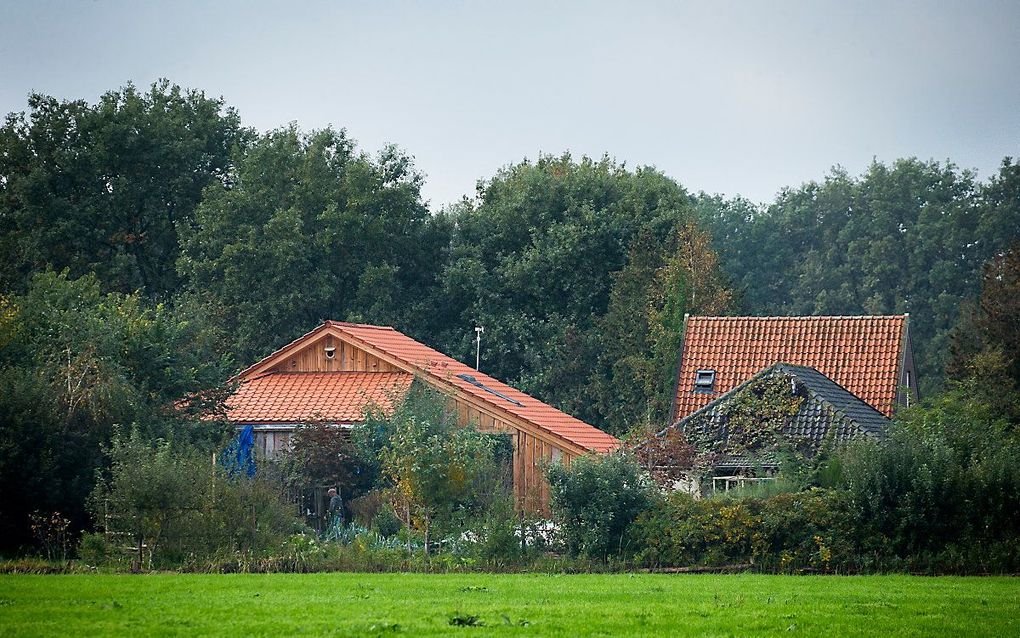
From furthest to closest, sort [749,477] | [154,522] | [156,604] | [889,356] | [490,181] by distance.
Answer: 1. [490,181]
2. [889,356]
3. [749,477]
4. [154,522]
5. [156,604]

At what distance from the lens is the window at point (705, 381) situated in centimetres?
4281

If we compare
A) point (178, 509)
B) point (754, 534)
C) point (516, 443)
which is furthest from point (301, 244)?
point (754, 534)

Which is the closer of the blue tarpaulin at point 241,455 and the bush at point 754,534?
the bush at point 754,534

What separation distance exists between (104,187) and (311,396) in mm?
20374

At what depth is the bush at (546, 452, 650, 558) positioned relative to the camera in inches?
1043

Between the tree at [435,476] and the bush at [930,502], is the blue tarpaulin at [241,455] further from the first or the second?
the bush at [930,502]

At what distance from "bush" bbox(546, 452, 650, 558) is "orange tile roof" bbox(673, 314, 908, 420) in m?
14.8

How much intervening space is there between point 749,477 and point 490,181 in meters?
32.2

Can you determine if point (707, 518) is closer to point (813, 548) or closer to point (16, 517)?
point (813, 548)

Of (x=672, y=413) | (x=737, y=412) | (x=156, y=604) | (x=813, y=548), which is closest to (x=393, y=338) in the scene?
(x=672, y=413)

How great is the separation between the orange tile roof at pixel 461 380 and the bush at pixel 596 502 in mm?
8718

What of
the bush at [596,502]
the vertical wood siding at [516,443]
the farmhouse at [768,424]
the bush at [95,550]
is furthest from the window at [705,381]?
the bush at [95,550]

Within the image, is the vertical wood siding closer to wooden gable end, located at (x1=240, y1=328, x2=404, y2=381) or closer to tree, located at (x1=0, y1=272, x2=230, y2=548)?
wooden gable end, located at (x1=240, y1=328, x2=404, y2=381)

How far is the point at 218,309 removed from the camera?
5181cm
